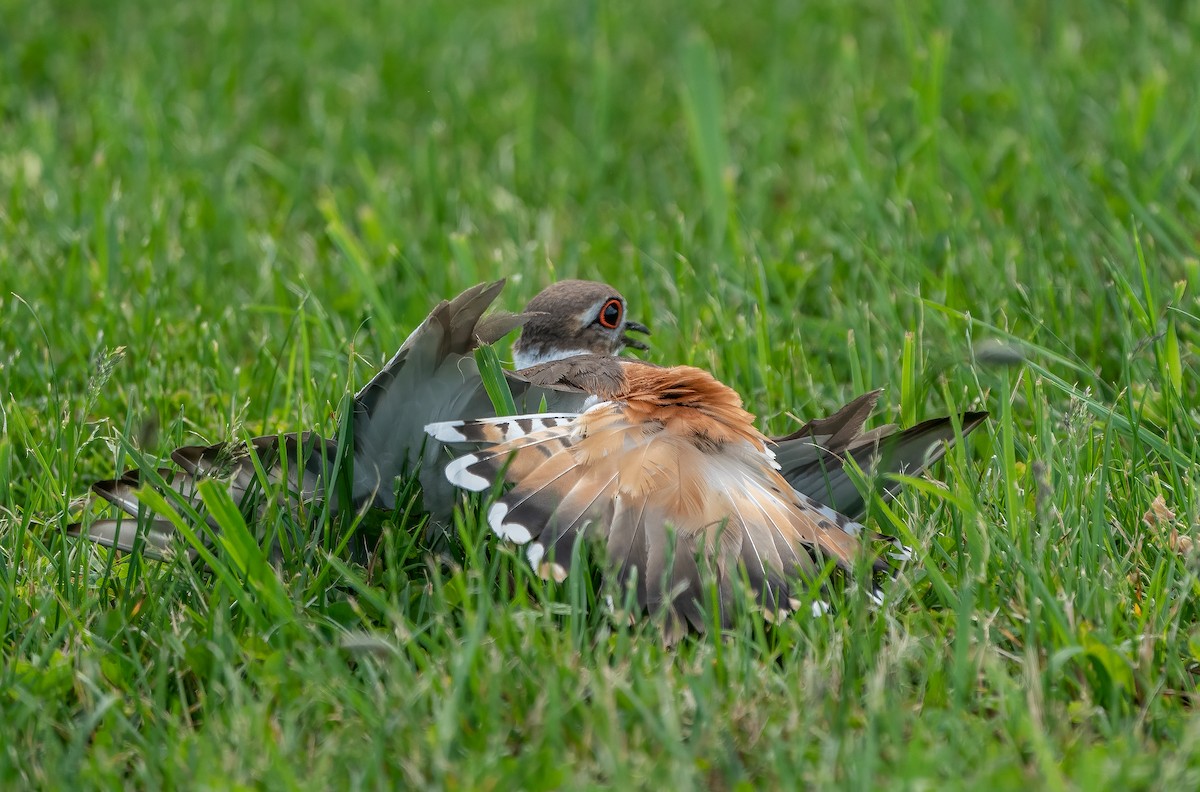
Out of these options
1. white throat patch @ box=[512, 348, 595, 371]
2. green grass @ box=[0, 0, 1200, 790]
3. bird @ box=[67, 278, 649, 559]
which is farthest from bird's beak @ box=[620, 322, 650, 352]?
bird @ box=[67, 278, 649, 559]

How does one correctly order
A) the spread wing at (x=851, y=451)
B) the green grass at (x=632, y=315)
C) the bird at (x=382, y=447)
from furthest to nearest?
the spread wing at (x=851, y=451), the bird at (x=382, y=447), the green grass at (x=632, y=315)

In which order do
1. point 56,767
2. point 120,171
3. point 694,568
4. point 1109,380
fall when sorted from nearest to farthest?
point 56,767 < point 694,568 < point 1109,380 < point 120,171

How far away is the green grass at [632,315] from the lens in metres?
2.88

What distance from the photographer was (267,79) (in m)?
8.04

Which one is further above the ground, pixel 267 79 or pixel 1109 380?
pixel 267 79

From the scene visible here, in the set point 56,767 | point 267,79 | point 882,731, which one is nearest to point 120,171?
point 267,79

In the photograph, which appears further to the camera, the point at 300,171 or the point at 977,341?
the point at 300,171

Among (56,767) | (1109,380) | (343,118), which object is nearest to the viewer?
(56,767)

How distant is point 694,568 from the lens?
132 inches

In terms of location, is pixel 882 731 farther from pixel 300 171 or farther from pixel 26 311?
pixel 300 171

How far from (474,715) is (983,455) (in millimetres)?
2157

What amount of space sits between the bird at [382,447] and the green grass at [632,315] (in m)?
0.11

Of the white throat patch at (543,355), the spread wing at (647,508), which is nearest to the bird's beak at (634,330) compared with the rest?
the white throat patch at (543,355)

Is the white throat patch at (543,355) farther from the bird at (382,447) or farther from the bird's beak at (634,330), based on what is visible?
the bird at (382,447)
